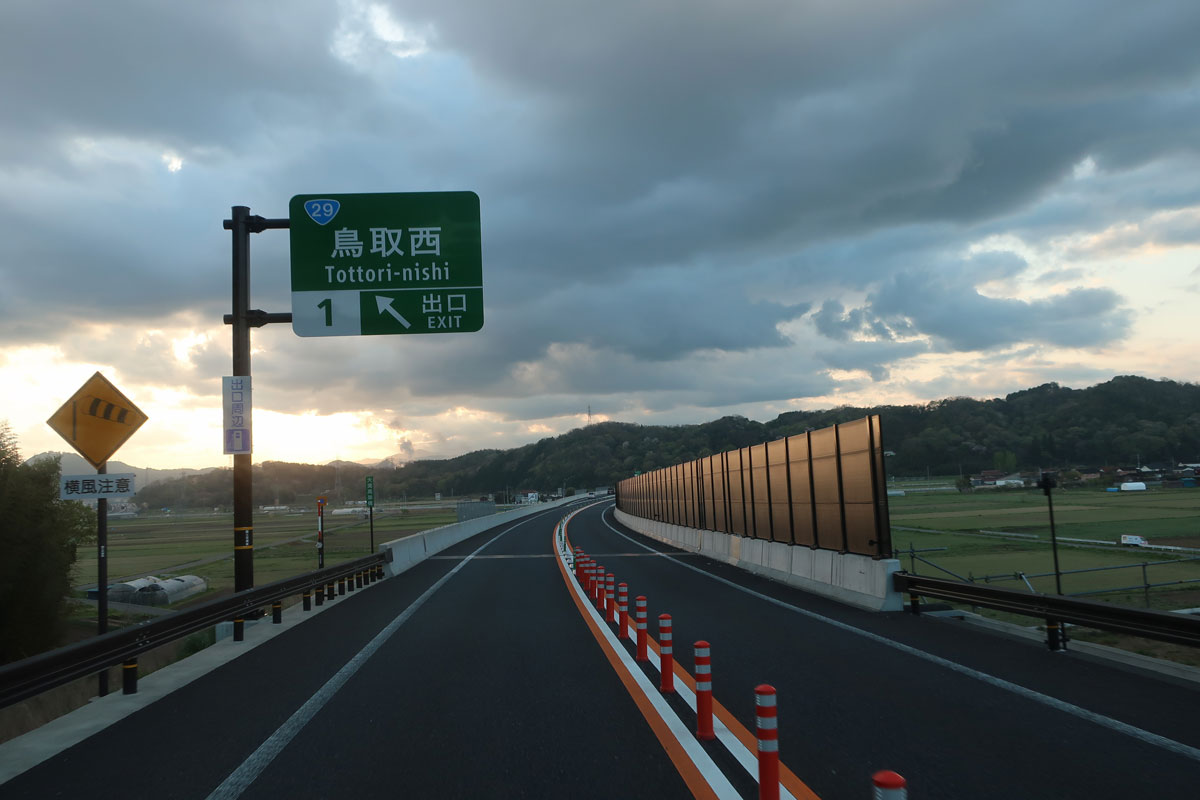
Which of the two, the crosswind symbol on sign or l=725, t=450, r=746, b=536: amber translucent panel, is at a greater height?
the crosswind symbol on sign

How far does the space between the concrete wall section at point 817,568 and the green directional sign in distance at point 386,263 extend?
838 cm

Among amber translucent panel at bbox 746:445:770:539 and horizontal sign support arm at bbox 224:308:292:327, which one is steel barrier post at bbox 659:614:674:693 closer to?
horizontal sign support arm at bbox 224:308:292:327

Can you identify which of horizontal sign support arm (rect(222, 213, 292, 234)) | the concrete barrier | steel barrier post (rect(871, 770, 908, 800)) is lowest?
the concrete barrier

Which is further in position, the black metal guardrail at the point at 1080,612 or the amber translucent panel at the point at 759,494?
the amber translucent panel at the point at 759,494

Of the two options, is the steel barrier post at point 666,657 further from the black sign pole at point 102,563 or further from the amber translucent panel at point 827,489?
the amber translucent panel at point 827,489

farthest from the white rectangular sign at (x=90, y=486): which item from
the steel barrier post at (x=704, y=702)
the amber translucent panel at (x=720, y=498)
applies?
the amber translucent panel at (x=720, y=498)

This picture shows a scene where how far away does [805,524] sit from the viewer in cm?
1981

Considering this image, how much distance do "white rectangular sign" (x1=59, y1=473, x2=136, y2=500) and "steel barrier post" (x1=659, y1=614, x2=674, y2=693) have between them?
282 inches

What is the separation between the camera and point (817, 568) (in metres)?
18.1

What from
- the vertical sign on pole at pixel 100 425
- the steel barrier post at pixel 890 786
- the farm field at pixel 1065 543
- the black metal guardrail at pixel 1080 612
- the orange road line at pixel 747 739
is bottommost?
the farm field at pixel 1065 543

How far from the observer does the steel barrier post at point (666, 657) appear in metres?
8.20

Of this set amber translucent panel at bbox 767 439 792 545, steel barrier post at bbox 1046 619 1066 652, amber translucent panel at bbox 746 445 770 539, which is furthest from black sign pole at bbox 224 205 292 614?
amber translucent panel at bbox 746 445 770 539

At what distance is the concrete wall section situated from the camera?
14.5 metres

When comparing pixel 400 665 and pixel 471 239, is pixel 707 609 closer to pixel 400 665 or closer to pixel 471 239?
pixel 400 665
